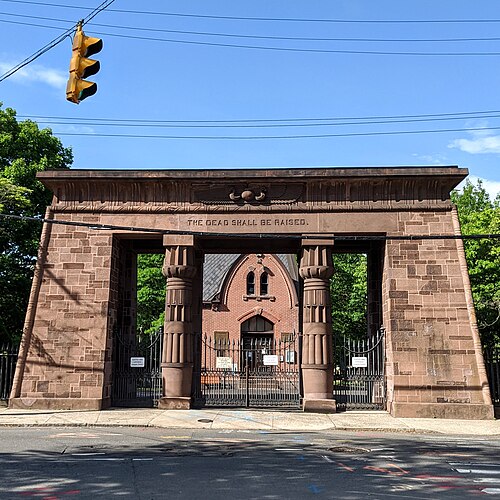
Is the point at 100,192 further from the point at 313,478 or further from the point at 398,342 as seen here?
the point at 313,478

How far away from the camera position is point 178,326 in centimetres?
1919

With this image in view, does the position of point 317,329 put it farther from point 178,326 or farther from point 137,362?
point 137,362

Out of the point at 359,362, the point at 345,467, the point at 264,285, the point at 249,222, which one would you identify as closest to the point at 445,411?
the point at 359,362

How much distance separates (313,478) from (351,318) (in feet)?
101

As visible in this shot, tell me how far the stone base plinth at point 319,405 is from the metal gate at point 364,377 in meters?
0.83

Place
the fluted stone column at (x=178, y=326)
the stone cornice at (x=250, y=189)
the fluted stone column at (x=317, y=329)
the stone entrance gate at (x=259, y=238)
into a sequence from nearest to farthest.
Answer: the stone entrance gate at (x=259, y=238), the fluted stone column at (x=317, y=329), the fluted stone column at (x=178, y=326), the stone cornice at (x=250, y=189)

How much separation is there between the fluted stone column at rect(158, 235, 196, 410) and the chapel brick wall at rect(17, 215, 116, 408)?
1942mm

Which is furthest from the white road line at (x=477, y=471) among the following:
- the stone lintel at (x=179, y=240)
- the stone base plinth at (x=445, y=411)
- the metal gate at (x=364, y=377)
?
the stone lintel at (x=179, y=240)

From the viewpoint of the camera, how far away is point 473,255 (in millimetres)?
30922

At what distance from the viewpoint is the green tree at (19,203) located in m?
24.0

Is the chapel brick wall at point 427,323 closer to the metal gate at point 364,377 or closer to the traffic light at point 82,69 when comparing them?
the metal gate at point 364,377

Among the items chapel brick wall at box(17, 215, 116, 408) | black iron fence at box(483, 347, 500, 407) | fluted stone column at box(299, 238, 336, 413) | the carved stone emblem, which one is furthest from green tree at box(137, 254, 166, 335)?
black iron fence at box(483, 347, 500, 407)

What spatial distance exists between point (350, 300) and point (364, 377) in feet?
63.4

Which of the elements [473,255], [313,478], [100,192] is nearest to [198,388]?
[100,192]
